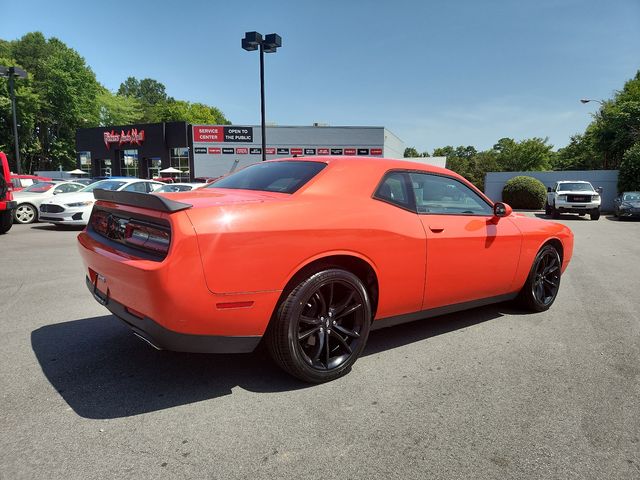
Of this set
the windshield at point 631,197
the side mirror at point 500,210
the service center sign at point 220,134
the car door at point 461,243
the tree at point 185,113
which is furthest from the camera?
the tree at point 185,113

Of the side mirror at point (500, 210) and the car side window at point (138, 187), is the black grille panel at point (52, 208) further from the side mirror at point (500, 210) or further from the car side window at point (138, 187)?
the side mirror at point (500, 210)

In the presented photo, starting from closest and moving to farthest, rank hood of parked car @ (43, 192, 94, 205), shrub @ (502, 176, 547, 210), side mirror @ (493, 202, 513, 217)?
side mirror @ (493, 202, 513, 217), hood of parked car @ (43, 192, 94, 205), shrub @ (502, 176, 547, 210)

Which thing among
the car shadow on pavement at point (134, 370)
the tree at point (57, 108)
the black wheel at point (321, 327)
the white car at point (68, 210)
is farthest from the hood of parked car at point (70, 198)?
the tree at point (57, 108)

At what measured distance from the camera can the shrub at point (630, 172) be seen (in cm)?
2602

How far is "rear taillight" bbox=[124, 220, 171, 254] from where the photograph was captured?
8.55 ft

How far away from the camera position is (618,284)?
20.9 feet

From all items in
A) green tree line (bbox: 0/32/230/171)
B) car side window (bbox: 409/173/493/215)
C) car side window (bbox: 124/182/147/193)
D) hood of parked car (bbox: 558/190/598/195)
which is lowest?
hood of parked car (bbox: 558/190/598/195)

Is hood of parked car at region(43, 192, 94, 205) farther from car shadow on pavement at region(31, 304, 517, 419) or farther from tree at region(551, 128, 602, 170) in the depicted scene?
tree at region(551, 128, 602, 170)

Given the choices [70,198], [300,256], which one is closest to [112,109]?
[70,198]

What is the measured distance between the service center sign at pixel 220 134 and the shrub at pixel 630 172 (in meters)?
→ 28.2

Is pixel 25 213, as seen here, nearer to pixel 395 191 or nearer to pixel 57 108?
pixel 395 191

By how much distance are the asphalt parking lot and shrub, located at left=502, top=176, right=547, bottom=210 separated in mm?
23989

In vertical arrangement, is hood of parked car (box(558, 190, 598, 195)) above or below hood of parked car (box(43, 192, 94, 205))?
above

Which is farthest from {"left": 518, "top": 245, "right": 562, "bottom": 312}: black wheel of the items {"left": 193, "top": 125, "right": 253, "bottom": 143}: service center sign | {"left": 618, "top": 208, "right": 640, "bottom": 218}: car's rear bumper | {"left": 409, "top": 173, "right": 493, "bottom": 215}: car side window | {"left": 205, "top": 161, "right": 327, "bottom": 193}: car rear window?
{"left": 193, "top": 125, "right": 253, "bottom": 143}: service center sign
